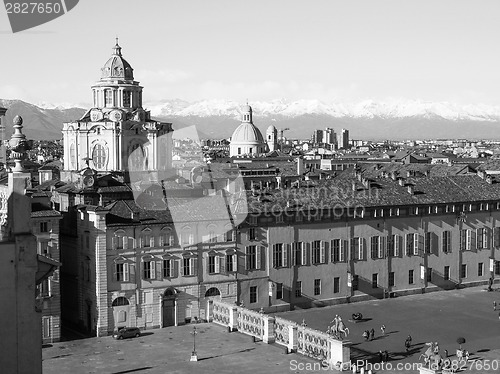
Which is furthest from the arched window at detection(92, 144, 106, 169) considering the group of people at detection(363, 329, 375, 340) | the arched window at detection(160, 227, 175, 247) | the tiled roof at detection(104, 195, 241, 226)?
the group of people at detection(363, 329, 375, 340)

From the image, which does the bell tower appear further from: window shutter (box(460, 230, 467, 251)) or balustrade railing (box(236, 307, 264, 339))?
balustrade railing (box(236, 307, 264, 339))

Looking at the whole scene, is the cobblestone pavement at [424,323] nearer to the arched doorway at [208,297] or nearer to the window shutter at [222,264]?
the arched doorway at [208,297]

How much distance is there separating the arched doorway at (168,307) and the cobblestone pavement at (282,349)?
810mm

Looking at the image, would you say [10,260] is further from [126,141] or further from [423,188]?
[126,141]

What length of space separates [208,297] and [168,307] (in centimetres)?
308

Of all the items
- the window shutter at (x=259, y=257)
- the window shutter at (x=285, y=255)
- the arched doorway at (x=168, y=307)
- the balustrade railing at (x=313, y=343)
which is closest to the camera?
the balustrade railing at (x=313, y=343)

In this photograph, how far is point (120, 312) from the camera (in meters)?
58.2

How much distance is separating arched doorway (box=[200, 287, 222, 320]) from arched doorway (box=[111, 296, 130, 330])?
5.44 metres

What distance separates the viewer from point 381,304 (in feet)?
222

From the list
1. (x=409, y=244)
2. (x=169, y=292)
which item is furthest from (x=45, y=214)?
(x=409, y=244)

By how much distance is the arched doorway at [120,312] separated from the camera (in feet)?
190

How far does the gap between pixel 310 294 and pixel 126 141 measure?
38.8m

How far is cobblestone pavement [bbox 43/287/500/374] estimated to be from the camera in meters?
49.1

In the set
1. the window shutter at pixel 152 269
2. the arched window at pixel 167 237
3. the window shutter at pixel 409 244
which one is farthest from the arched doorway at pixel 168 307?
the window shutter at pixel 409 244
